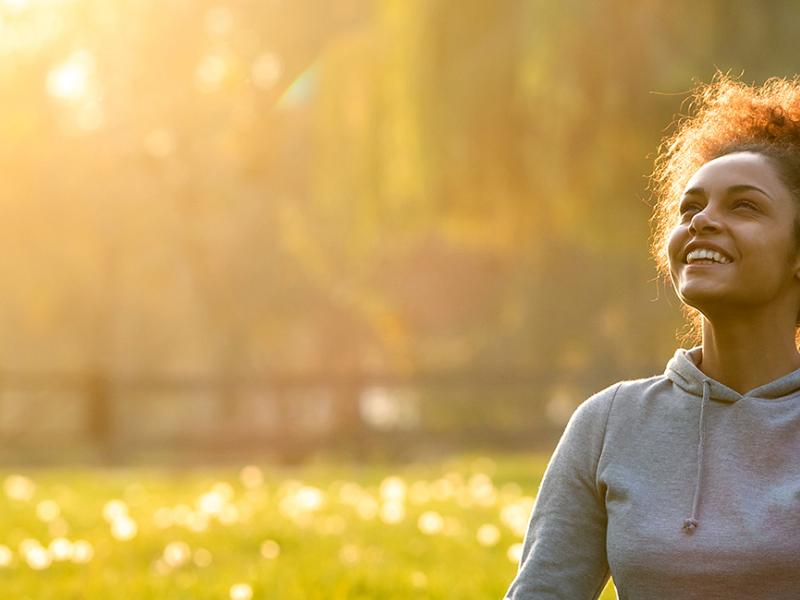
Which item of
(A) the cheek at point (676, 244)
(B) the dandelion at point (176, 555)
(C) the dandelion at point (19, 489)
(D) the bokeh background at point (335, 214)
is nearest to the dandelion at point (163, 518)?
(D) the bokeh background at point (335, 214)

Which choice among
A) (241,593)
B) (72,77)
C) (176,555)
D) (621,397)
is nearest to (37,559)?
(176,555)

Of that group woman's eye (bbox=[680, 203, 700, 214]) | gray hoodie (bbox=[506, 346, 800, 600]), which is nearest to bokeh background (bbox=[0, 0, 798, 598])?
woman's eye (bbox=[680, 203, 700, 214])

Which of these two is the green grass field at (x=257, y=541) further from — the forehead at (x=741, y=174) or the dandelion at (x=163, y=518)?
the forehead at (x=741, y=174)

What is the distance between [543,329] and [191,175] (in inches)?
328

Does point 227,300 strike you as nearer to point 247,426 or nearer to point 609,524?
point 247,426

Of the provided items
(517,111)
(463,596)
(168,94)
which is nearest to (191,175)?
(168,94)

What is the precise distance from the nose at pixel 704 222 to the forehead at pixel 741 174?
0.06m

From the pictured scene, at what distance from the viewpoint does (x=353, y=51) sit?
12008mm

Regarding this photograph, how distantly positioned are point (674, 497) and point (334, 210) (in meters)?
11.6

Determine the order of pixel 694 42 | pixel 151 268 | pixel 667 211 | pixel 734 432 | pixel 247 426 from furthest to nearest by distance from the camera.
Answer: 1. pixel 151 268
2. pixel 247 426
3. pixel 694 42
4. pixel 667 211
5. pixel 734 432

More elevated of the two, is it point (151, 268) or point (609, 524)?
point (151, 268)

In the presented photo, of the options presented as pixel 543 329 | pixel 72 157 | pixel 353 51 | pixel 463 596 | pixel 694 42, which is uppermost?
pixel 72 157

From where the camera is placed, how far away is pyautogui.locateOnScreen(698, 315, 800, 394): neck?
230cm

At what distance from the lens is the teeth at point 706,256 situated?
89.2 inches
